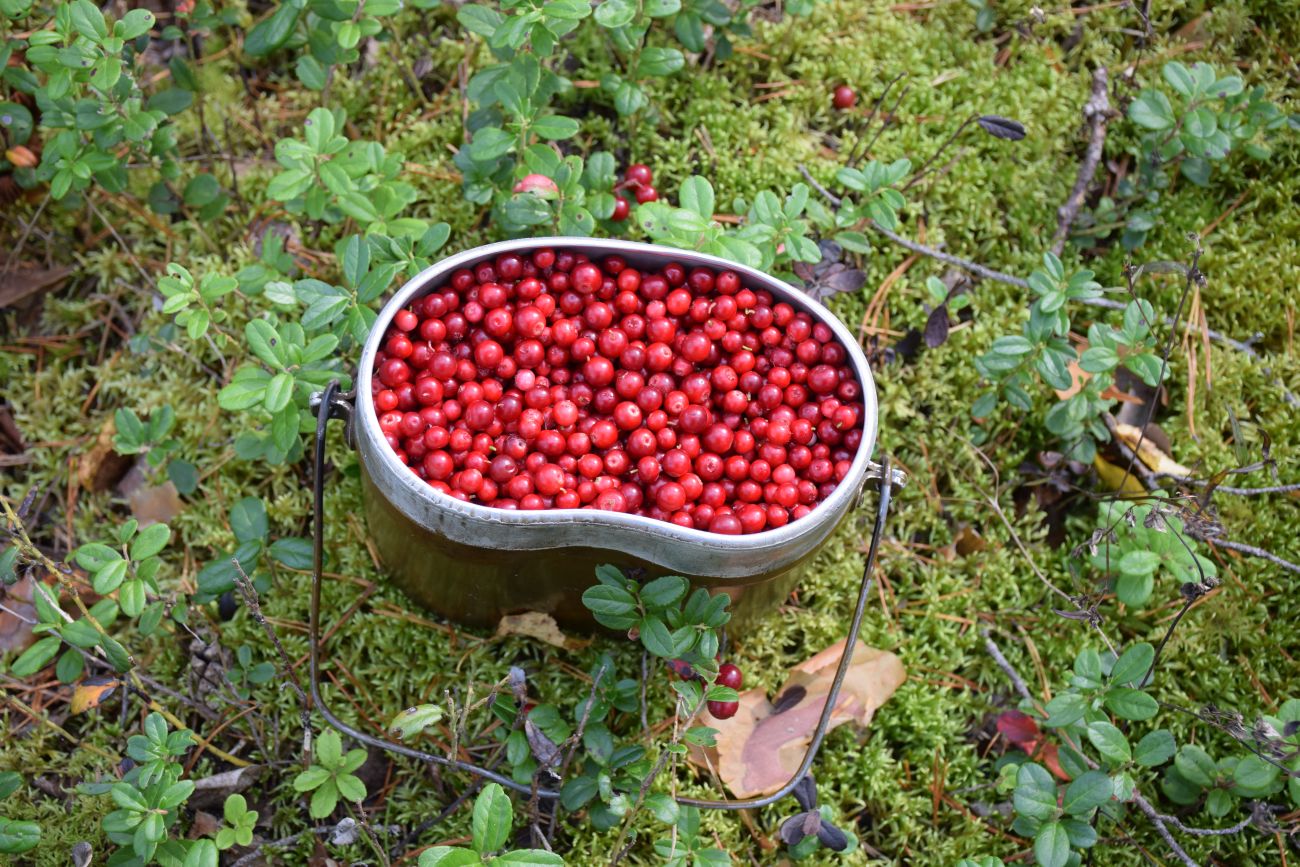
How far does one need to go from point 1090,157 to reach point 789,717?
6.50ft

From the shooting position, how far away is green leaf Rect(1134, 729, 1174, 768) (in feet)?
7.68

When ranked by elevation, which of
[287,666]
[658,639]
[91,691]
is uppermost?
[658,639]

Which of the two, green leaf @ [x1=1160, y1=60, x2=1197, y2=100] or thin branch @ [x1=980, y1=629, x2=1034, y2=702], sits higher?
green leaf @ [x1=1160, y1=60, x2=1197, y2=100]

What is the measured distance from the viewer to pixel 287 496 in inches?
113

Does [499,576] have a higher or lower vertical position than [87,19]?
lower

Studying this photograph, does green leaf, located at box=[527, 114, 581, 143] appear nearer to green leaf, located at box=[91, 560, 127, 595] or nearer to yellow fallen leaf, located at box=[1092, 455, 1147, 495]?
green leaf, located at box=[91, 560, 127, 595]

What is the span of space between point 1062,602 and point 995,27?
1.94 metres

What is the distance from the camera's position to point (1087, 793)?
7.60 ft

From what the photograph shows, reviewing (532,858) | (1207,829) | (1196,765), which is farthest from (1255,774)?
(532,858)

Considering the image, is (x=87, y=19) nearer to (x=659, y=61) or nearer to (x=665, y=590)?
(x=659, y=61)

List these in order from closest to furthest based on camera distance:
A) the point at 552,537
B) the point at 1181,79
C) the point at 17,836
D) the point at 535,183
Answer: the point at 17,836, the point at 552,537, the point at 535,183, the point at 1181,79

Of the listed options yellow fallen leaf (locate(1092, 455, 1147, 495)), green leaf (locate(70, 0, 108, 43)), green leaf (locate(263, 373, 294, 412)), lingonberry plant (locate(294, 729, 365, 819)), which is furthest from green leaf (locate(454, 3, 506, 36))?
yellow fallen leaf (locate(1092, 455, 1147, 495))

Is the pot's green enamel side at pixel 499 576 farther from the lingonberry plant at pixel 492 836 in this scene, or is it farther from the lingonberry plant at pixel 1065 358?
the lingonberry plant at pixel 1065 358

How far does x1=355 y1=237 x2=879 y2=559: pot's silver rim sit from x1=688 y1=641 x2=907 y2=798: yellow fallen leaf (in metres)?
0.57
